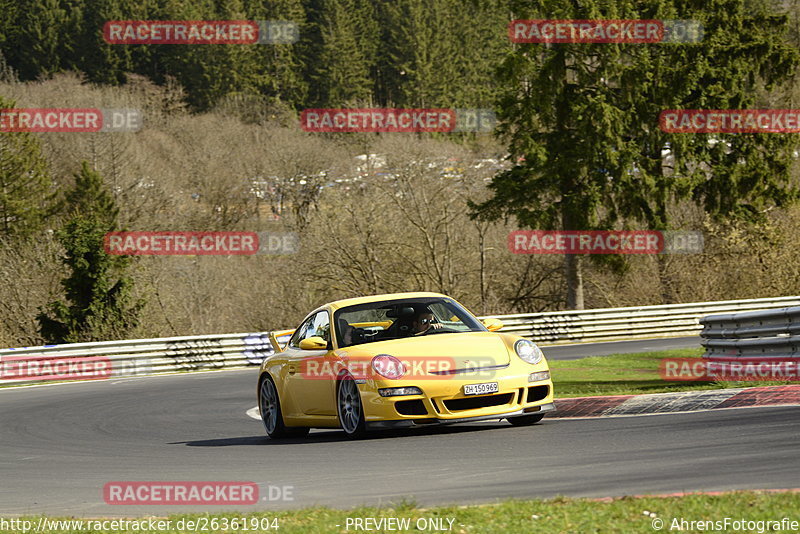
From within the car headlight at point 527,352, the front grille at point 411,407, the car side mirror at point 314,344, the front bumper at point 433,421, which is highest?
the car side mirror at point 314,344

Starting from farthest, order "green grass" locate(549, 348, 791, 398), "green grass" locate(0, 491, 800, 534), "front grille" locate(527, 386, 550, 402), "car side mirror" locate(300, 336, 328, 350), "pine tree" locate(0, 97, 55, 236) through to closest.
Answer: "pine tree" locate(0, 97, 55, 236), "green grass" locate(549, 348, 791, 398), "car side mirror" locate(300, 336, 328, 350), "front grille" locate(527, 386, 550, 402), "green grass" locate(0, 491, 800, 534)

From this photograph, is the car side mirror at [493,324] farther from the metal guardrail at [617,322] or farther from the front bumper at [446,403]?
the metal guardrail at [617,322]

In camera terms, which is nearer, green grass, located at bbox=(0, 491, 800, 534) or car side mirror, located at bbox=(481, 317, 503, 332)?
green grass, located at bbox=(0, 491, 800, 534)

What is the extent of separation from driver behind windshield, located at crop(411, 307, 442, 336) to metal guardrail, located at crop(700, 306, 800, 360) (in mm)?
4741

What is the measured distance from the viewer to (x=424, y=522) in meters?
6.90

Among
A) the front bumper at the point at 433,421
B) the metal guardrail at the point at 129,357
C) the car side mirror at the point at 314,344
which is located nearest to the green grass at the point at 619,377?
the front bumper at the point at 433,421

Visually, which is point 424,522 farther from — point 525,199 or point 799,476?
point 525,199

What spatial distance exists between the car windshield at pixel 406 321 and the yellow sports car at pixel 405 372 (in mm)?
11

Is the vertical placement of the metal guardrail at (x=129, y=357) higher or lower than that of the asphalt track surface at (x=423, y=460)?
lower

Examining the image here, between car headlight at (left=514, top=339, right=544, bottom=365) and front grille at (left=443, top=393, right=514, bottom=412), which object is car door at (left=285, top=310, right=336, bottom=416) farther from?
car headlight at (left=514, top=339, right=544, bottom=365)

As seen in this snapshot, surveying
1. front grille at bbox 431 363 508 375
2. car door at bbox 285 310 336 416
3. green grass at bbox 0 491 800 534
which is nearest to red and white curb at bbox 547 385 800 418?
front grille at bbox 431 363 508 375

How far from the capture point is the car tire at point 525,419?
1224cm

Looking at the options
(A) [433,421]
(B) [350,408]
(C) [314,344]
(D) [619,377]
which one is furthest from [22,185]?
(A) [433,421]

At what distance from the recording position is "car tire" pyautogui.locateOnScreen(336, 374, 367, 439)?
11.8m
